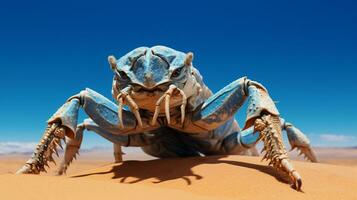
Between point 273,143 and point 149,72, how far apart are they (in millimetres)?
1704

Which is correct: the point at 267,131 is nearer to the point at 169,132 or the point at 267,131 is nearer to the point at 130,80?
the point at 130,80

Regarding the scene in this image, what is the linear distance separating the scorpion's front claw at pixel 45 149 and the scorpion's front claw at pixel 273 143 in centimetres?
260

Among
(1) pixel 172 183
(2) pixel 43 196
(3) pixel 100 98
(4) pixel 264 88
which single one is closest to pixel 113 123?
(3) pixel 100 98

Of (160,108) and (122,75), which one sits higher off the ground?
(122,75)

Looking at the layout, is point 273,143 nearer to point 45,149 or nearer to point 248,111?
point 248,111

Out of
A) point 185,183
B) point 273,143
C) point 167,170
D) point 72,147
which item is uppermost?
point 72,147

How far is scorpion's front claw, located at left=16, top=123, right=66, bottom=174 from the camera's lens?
4445mm

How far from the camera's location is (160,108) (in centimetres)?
458

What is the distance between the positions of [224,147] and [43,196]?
177 inches

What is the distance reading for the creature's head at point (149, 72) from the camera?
425 cm

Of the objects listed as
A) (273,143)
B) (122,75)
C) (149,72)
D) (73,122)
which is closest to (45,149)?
(73,122)

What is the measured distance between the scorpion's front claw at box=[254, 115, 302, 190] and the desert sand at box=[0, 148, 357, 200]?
182mm

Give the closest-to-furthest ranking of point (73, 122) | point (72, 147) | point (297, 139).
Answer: point (73, 122) → point (72, 147) → point (297, 139)

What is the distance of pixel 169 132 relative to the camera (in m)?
6.03
